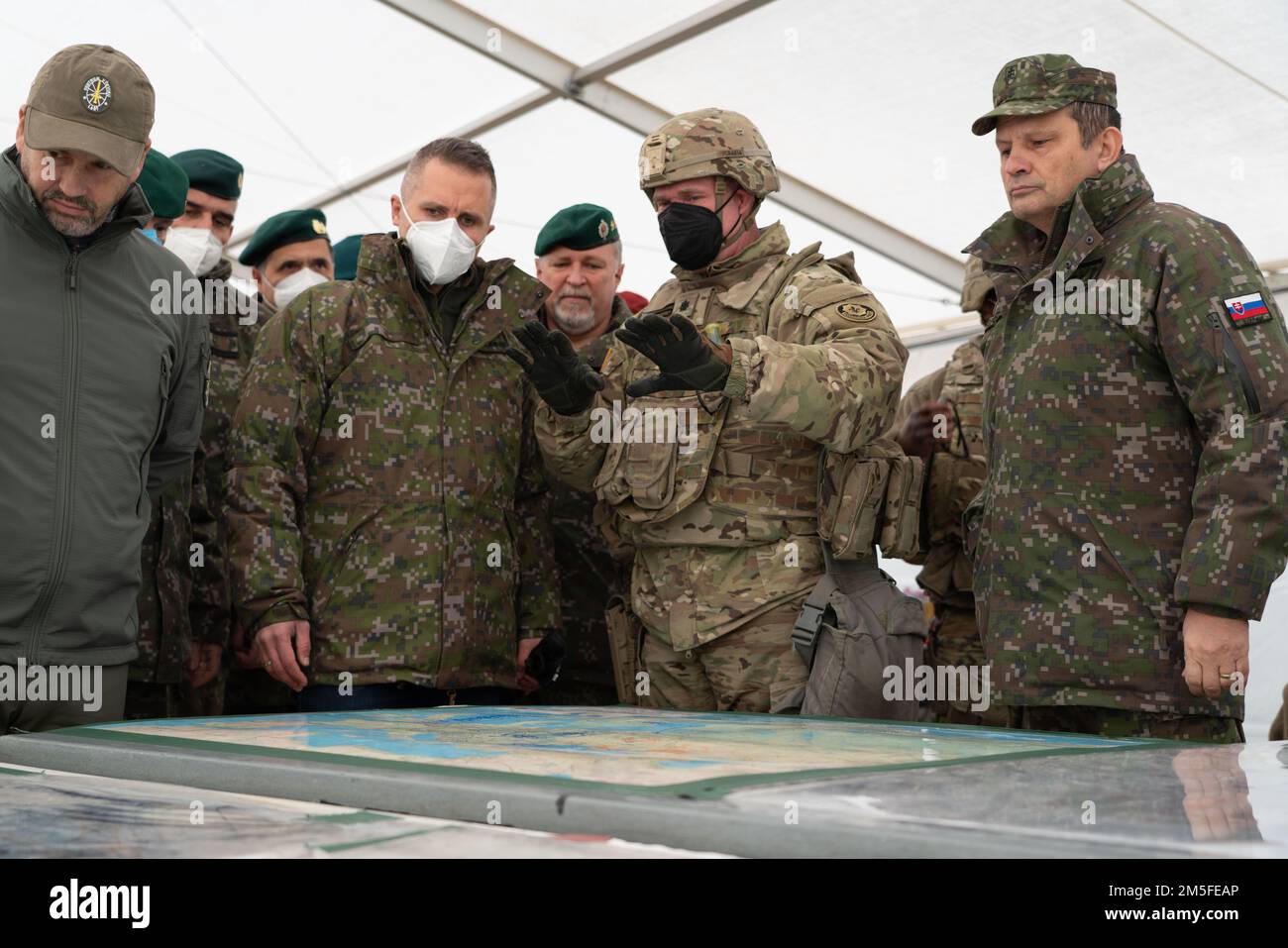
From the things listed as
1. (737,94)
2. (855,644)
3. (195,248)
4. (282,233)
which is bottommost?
(855,644)

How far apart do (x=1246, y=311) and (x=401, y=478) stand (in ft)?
5.60

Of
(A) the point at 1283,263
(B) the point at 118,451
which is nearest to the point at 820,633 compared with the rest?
(B) the point at 118,451

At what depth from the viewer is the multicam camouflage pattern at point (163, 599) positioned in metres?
2.83

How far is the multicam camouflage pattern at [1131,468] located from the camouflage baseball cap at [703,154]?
2.36 ft

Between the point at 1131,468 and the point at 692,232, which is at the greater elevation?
the point at 692,232

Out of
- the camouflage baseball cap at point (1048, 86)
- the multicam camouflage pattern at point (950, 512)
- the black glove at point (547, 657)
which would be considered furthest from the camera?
the multicam camouflage pattern at point (950, 512)

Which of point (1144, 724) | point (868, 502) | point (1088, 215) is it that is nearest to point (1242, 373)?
point (1088, 215)

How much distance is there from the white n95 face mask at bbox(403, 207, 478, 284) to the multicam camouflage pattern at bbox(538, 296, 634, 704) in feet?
1.67

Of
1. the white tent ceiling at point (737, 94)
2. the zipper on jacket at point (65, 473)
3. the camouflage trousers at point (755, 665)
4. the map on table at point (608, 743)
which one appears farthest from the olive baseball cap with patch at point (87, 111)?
the white tent ceiling at point (737, 94)

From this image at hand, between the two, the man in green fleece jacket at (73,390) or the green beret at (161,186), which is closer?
the man in green fleece jacket at (73,390)

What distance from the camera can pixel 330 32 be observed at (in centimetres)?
621

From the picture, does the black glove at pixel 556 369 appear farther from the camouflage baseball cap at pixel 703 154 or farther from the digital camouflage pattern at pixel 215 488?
the digital camouflage pattern at pixel 215 488

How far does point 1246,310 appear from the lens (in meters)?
2.20

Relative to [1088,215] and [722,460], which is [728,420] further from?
[1088,215]
